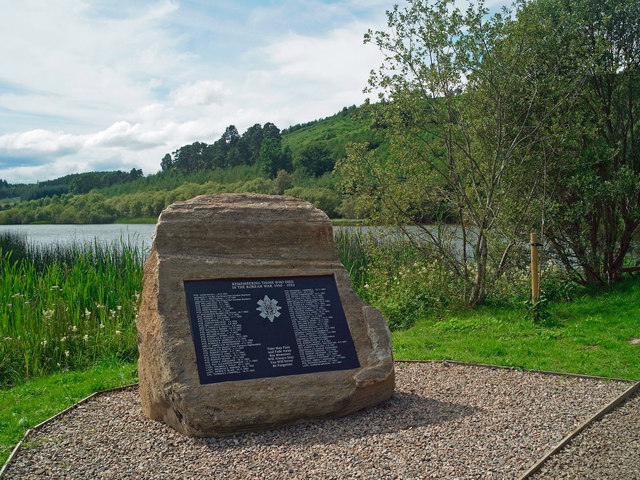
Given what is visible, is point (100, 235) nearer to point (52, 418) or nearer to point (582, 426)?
point (52, 418)

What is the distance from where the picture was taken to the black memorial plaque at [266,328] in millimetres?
4766

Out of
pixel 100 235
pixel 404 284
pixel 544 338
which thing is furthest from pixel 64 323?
pixel 100 235

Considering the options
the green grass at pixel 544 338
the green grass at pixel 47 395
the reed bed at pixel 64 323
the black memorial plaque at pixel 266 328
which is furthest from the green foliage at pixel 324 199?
the black memorial plaque at pixel 266 328

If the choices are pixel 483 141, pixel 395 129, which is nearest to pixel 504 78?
pixel 483 141

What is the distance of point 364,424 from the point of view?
4.72m

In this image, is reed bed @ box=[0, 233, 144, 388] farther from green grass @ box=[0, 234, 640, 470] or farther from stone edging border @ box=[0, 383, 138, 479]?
stone edging border @ box=[0, 383, 138, 479]

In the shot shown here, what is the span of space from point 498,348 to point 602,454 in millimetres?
3138

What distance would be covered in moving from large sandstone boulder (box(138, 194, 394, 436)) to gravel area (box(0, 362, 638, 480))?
16 cm

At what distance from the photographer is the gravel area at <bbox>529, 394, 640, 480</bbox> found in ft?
12.3

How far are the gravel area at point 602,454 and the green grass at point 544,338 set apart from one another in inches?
60.7

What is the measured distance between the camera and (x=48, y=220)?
50.8 m

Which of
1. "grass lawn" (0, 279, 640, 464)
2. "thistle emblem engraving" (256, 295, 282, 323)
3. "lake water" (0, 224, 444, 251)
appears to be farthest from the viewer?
"lake water" (0, 224, 444, 251)

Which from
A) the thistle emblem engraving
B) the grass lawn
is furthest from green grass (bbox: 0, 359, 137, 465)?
the thistle emblem engraving

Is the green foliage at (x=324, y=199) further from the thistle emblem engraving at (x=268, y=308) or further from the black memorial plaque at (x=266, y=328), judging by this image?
the thistle emblem engraving at (x=268, y=308)
